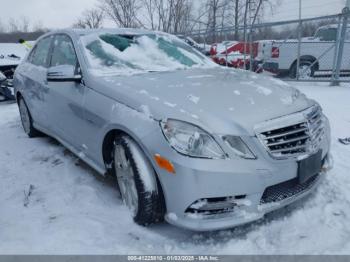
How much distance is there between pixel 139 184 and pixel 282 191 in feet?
3.40

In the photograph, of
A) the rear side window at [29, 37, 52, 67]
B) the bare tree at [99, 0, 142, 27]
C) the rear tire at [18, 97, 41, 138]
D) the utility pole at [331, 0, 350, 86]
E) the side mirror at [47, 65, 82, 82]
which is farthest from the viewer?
the bare tree at [99, 0, 142, 27]

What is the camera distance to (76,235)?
241cm

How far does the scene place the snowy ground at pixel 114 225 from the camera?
7.32 ft

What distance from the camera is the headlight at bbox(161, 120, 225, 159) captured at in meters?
2.07

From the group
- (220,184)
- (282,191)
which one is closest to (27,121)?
(220,184)

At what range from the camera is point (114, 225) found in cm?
253

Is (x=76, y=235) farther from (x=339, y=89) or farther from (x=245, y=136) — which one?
(x=339, y=89)

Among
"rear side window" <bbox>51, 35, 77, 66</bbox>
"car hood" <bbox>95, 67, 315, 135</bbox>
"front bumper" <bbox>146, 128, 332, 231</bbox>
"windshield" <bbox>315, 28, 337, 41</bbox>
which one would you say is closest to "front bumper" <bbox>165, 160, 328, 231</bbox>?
"front bumper" <bbox>146, 128, 332, 231</bbox>

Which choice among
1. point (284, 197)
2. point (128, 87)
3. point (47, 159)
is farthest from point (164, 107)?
point (47, 159)

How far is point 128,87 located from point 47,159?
6.58 feet

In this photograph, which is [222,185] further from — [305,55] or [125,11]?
[125,11]

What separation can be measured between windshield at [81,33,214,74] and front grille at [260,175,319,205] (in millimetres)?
1688

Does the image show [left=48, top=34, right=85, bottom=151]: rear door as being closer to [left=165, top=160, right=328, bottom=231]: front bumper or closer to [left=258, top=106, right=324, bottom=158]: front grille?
[left=165, top=160, right=328, bottom=231]: front bumper

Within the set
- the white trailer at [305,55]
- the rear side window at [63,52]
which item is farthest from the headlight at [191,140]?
the white trailer at [305,55]
